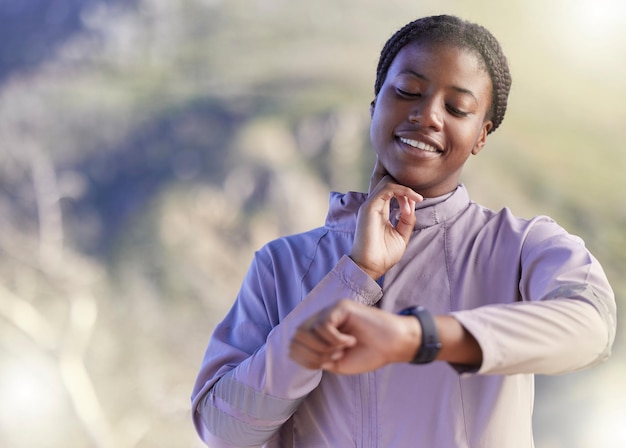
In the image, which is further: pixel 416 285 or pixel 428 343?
pixel 416 285

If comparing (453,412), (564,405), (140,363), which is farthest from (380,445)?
(140,363)

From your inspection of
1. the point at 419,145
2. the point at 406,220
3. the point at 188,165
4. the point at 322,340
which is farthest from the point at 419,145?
the point at 188,165

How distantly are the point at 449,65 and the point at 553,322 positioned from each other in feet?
1.33

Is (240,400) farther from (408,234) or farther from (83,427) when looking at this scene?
(83,427)

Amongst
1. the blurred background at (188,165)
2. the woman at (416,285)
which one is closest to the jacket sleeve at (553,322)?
the woman at (416,285)

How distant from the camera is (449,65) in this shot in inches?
38.4

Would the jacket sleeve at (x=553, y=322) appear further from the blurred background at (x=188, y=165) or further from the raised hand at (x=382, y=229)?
the blurred background at (x=188, y=165)

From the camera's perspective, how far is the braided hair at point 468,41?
1.00m

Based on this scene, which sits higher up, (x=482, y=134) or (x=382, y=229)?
(x=482, y=134)

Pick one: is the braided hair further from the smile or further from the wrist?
the wrist

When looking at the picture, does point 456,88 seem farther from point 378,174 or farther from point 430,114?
point 378,174

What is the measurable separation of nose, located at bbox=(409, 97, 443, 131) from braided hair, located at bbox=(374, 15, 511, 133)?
9 centimetres

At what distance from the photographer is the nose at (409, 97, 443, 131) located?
0.96m

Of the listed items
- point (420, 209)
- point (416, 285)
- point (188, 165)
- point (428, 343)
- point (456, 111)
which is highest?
point (188, 165)
